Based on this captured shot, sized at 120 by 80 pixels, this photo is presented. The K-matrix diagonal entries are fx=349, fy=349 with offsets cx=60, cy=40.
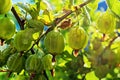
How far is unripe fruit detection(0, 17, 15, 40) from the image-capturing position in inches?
31.9

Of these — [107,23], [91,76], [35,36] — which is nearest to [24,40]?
[35,36]

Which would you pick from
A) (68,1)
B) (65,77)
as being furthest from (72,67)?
(68,1)

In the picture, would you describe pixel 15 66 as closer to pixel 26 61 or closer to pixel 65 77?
pixel 26 61

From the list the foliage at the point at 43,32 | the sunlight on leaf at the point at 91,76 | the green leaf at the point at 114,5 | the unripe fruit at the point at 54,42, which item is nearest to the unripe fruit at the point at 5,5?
the foliage at the point at 43,32

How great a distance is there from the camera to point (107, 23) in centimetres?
85

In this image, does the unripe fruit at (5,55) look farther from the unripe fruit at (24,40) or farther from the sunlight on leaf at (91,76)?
the sunlight on leaf at (91,76)

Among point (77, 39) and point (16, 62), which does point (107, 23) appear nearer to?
point (77, 39)

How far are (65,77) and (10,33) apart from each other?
1.42 feet

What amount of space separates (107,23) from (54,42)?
5.9 inches

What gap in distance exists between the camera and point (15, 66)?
2.76 ft

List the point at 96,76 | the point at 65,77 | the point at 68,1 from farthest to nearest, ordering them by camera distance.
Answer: the point at 65,77
the point at 96,76
the point at 68,1

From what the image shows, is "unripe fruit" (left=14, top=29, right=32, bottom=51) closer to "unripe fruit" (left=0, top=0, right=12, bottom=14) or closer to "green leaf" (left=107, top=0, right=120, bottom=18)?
"unripe fruit" (left=0, top=0, right=12, bottom=14)

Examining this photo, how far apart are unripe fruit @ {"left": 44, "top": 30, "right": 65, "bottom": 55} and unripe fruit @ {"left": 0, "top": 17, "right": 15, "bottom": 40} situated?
0.09 m

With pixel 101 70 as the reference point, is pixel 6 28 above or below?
above
